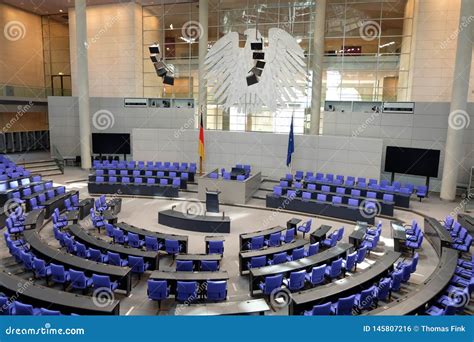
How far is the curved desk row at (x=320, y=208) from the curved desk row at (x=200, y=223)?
362 cm

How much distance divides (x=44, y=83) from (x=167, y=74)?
14.8 metres

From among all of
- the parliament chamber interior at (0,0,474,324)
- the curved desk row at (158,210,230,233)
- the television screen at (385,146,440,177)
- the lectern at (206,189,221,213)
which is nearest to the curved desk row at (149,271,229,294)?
the parliament chamber interior at (0,0,474,324)

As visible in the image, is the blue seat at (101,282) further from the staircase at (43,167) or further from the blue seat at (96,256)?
the staircase at (43,167)

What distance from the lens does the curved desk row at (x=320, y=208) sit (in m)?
13.9

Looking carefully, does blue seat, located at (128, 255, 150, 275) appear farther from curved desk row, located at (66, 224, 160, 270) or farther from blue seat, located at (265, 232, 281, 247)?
blue seat, located at (265, 232, 281, 247)

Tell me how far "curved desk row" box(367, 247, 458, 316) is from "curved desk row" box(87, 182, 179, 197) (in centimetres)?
1168

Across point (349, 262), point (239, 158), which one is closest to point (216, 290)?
point (349, 262)

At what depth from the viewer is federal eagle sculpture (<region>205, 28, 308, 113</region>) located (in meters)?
20.5

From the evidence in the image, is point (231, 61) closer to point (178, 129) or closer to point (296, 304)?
point (178, 129)

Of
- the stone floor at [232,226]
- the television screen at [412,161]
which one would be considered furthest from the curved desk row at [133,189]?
the television screen at [412,161]

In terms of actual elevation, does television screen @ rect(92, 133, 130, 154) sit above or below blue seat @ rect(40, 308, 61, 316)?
above

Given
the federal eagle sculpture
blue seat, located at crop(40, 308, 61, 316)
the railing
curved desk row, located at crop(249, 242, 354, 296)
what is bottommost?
curved desk row, located at crop(249, 242, 354, 296)

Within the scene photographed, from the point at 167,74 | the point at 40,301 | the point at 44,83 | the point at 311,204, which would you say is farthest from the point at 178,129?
the point at 40,301

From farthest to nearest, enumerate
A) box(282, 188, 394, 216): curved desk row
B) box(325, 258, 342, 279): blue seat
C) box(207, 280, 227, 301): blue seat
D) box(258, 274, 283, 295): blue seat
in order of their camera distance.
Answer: box(282, 188, 394, 216): curved desk row < box(325, 258, 342, 279): blue seat < box(258, 274, 283, 295): blue seat < box(207, 280, 227, 301): blue seat
